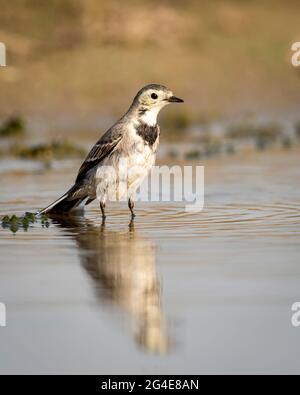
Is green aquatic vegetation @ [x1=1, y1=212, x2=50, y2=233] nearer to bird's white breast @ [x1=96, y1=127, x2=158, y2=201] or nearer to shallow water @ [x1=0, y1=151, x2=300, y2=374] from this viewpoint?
shallow water @ [x1=0, y1=151, x2=300, y2=374]

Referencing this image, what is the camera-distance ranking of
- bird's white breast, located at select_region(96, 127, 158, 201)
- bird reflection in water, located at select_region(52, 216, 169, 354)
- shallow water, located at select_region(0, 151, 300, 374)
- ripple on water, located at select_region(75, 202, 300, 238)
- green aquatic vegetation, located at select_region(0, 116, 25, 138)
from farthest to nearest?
green aquatic vegetation, located at select_region(0, 116, 25, 138) → bird's white breast, located at select_region(96, 127, 158, 201) → ripple on water, located at select_region(75, 202, 300, 238) → bird reflection in water, located at select_region(52, 216, 169, 354) → shallow water, located at select_region(0, 151, 300, 374)

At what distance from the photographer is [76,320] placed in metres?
6.04

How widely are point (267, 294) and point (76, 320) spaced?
1285 millimetres

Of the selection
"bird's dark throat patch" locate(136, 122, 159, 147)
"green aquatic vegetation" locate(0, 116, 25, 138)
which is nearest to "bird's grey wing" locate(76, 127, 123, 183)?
"bird's dark throat patch" locate(136, 122, 159, 147)

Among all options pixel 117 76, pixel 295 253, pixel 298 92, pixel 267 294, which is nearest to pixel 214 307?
pixel 267 294

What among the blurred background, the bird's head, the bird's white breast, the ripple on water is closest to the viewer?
the ripple on water

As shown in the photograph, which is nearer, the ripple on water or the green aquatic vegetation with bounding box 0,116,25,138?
the ripple on water

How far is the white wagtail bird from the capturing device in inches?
405

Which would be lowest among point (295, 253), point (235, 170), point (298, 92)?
point (295, 253)

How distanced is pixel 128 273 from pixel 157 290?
56 cm

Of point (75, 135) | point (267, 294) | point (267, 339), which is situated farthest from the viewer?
point (75, 135)

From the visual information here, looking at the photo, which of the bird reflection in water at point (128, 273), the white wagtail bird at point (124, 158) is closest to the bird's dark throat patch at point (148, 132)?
the white wagtail bird at point (124, 158)

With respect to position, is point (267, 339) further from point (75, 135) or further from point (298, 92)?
point (298, 92)
